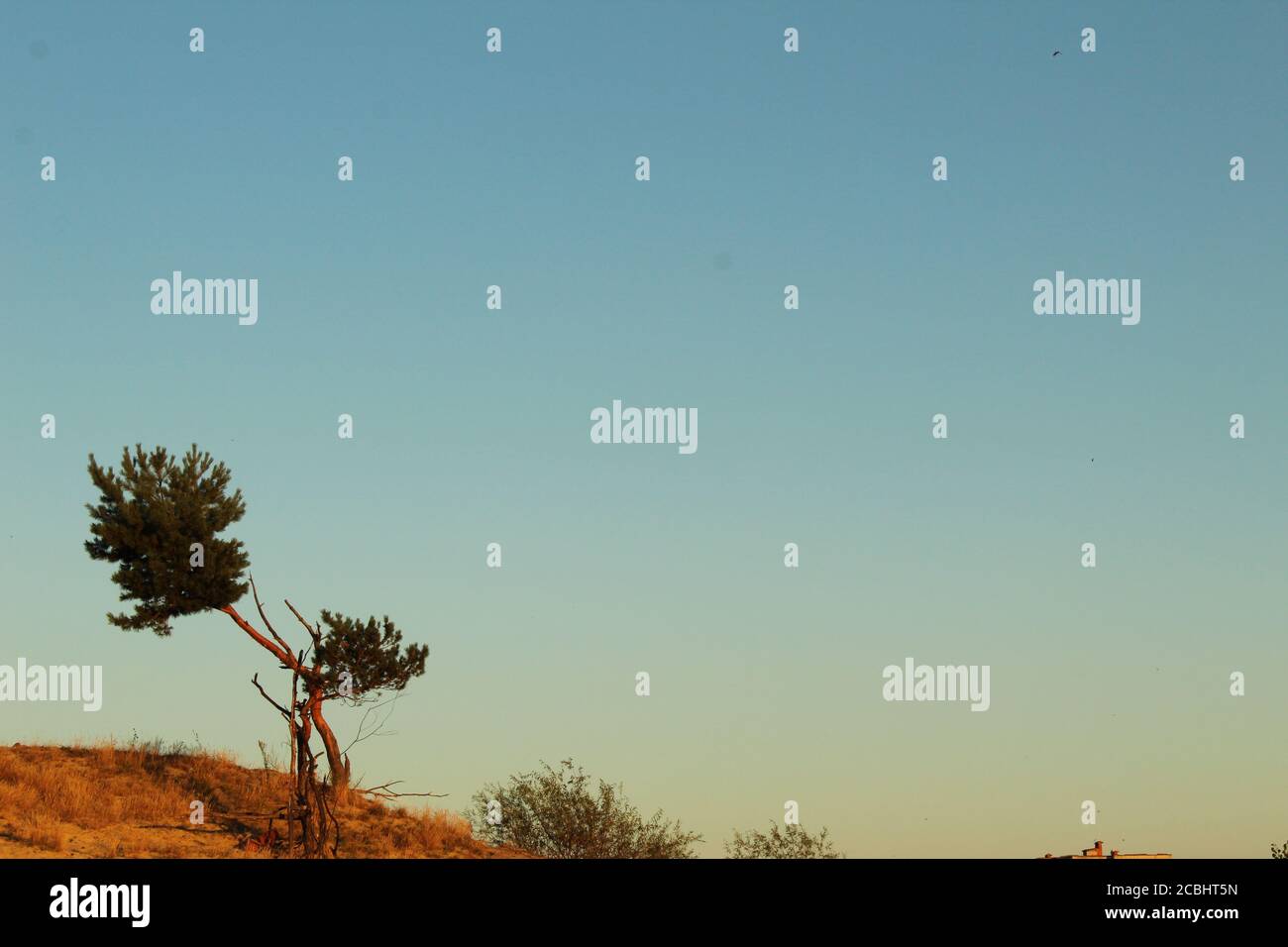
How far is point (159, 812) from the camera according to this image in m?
38.9

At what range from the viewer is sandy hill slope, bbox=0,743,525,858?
3531cm

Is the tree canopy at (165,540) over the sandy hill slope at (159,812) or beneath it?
over

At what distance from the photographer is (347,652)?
38.5 metres

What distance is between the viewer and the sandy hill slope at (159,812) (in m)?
35.3

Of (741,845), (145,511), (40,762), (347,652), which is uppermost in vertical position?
(145,511)

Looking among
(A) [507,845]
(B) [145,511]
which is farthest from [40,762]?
(A) [507,845]

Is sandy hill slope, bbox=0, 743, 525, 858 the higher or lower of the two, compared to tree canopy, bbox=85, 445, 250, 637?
lower
